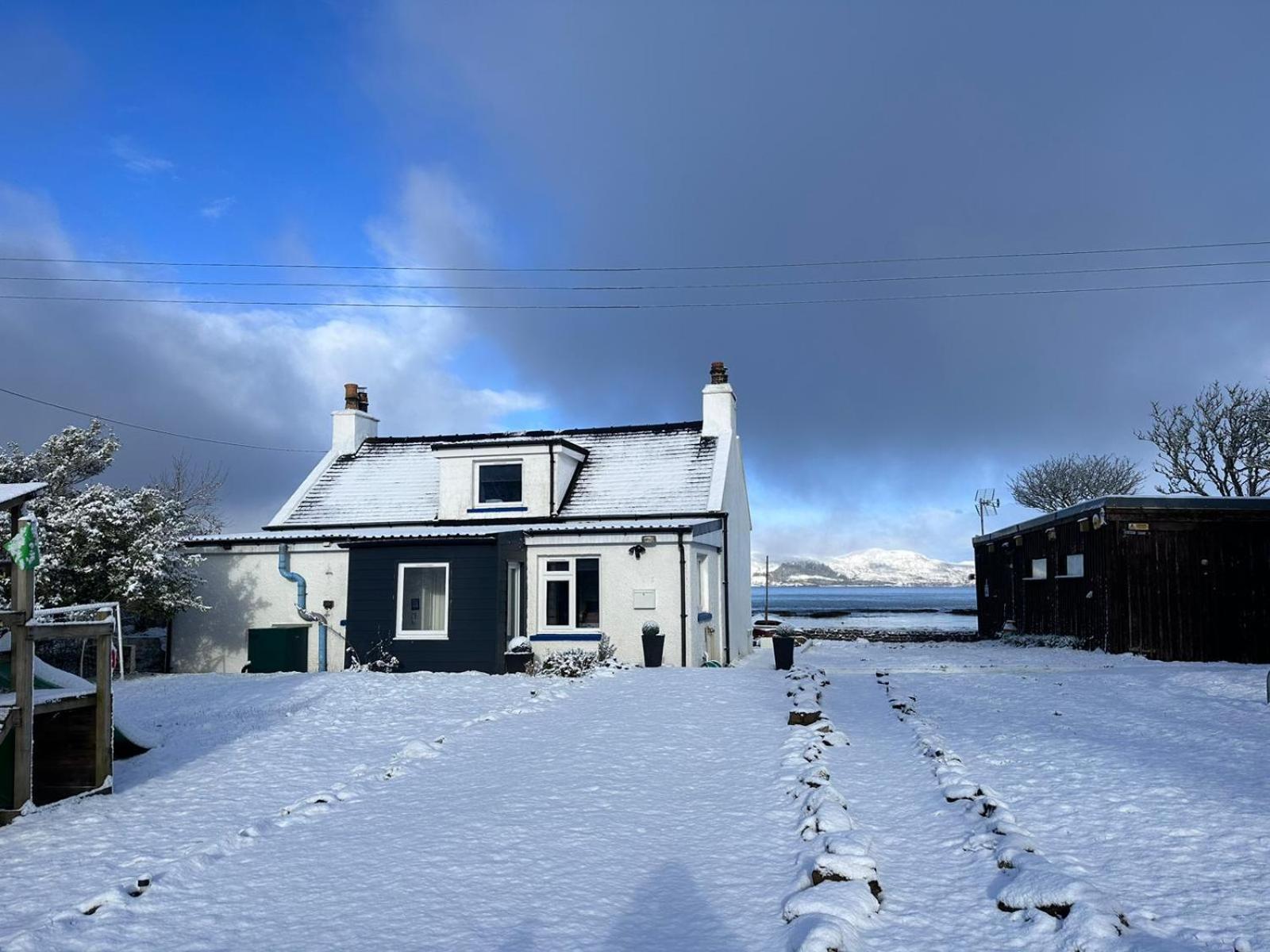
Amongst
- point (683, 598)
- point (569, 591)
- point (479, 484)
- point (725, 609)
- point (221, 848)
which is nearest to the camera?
point (221, 848)

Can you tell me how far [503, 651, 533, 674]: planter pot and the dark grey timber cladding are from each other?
0.22 m

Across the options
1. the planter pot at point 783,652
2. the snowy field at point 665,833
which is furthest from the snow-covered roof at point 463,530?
the snowy field at point 665,833

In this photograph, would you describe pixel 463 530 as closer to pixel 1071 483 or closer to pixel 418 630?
pixel 418 630

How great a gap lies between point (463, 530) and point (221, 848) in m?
17.2

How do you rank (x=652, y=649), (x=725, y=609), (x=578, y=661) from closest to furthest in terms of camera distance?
(x=578, y=661) → (x=652, y=649) → (x=725, y=609)

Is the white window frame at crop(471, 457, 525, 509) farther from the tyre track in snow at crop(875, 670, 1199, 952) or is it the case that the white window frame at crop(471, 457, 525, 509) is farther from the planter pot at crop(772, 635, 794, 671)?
the tyre track in snow at crop(875, 670, 1199, 952)

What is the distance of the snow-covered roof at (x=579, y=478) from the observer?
78.7 ft

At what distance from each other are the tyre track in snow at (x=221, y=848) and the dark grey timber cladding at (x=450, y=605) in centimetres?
792

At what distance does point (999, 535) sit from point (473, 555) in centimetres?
2004

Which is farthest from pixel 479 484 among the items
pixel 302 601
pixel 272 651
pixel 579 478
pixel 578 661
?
pixel 578 661

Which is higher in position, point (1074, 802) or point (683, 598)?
point (683, 598)

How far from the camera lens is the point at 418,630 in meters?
20.8

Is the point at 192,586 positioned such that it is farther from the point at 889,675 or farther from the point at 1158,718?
the point at 1158,718

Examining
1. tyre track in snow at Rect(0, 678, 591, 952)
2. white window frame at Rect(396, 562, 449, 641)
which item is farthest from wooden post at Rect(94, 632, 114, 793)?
white window frame at Rect(396, 562, 449, 641)
